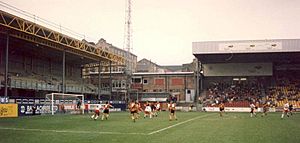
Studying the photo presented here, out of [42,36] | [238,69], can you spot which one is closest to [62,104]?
[42,36]

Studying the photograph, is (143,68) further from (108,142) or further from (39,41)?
(108,142)

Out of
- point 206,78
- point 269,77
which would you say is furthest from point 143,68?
point 269,77

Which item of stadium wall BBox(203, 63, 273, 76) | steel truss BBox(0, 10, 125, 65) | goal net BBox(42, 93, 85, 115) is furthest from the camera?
stadium wall BBox(203, 63, 273, 76)

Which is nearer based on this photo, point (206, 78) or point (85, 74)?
point (206, 78)

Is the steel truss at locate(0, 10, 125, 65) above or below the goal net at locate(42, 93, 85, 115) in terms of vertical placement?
above

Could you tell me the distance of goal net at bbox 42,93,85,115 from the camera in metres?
47.8

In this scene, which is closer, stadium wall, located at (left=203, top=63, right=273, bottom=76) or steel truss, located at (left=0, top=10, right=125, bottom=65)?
steel truss, located at (left=0, top=10, right=125, bottom=65)

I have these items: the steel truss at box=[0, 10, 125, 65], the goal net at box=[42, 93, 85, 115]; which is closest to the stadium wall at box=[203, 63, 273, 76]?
the steel truss at box=[0, 10, 125, 65]

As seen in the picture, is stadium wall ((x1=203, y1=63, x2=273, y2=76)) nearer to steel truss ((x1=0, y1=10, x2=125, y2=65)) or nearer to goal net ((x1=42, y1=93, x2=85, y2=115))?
steel truss ((x1=0, y1=10, x2=125, y2=65))

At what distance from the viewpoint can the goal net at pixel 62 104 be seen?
47.8m

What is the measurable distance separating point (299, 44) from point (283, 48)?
102 inches

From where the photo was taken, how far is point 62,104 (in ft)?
167

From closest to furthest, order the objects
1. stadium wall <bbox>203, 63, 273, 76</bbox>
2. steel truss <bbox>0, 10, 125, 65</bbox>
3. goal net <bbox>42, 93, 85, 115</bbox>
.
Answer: steel truss <bbox>0, 10, 125, 65</bbox> → goal net <bbox>42, 93, 85, 115</bbox> → stadium wall <bbox>203, 63, 273, 76</bbox>

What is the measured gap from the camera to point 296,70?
3145 inches
